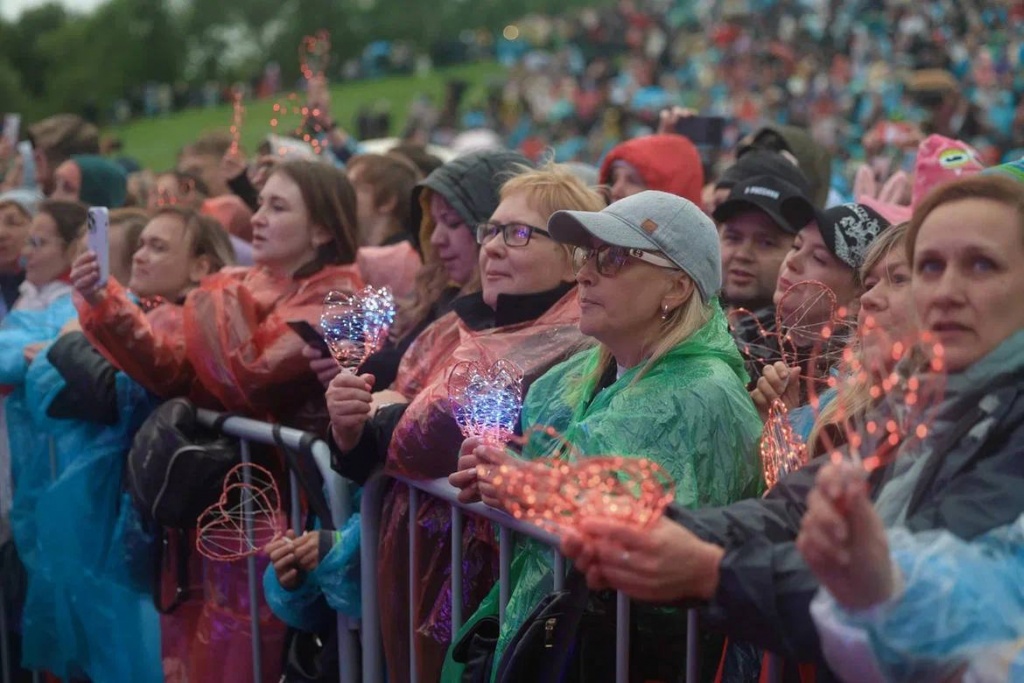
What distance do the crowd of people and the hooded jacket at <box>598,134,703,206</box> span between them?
0.01 meters

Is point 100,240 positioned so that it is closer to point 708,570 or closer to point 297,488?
point 297,488

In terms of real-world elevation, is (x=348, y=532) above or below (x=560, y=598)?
below

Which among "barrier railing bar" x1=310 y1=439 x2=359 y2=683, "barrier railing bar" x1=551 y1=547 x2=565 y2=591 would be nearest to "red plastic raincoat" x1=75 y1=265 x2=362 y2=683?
"barrier railing bar" x1=310 y1=439 x2=359 y2=683

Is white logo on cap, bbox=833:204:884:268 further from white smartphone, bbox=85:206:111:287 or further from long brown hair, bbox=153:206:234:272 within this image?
long brown hair, bbox=153:206:234:272

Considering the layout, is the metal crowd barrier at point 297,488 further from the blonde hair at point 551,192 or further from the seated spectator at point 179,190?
the seated spectator at point 179,190

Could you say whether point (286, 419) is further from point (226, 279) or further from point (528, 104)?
point (528, 104)

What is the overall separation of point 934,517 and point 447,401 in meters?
1.68

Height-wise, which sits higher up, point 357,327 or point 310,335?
point 357,327

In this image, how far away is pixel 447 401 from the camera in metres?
3.58

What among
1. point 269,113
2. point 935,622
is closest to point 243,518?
point 935,622

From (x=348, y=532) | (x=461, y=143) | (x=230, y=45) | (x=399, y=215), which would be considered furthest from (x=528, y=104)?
(x=230, y=45)

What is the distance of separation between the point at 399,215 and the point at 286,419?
1709 mm

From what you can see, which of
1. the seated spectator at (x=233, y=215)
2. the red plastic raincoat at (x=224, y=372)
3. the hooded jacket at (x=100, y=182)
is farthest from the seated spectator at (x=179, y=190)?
the red plastic raincoat at (x=224, y=372)

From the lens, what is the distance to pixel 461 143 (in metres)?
18.4
